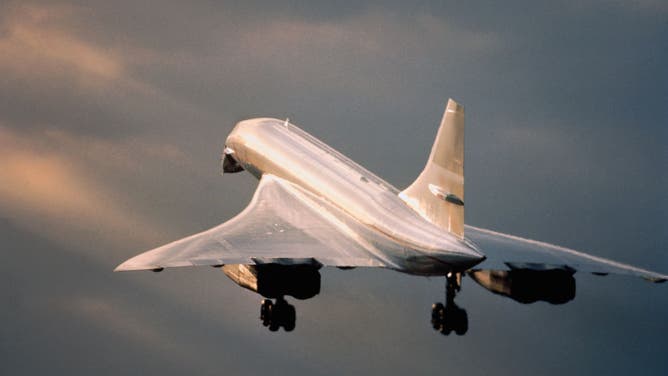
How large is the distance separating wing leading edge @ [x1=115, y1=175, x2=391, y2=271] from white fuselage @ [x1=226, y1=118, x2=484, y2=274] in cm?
48

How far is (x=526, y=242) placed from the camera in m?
33.2

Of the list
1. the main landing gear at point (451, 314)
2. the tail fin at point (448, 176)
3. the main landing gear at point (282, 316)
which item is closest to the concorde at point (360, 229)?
the tail fin at point (448, 176)

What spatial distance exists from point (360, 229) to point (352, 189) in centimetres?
171

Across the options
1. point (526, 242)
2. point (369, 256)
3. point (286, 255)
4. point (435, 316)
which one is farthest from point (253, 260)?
point (526, 242)

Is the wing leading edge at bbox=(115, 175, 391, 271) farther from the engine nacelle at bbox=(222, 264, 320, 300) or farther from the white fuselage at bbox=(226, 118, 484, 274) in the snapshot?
the white fuselage at bbox=(226, 118, 484, 274)

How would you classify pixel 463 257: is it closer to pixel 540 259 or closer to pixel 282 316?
pixel 540 259

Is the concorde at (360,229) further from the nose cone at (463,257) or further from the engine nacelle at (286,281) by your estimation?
the engine nacelle at (286,281)

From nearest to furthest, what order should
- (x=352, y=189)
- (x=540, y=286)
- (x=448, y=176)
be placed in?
(x=448, y=176) < (x=540, y=286) < (x=352, y=189)

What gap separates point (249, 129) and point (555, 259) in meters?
12.4

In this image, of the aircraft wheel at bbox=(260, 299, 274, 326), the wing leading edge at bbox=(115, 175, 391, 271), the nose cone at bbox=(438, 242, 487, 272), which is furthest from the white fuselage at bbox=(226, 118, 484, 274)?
the aircraft wheel at bbox=(260, 299, 274, 326)

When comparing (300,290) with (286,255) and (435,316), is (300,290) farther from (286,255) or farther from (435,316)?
(435,316)

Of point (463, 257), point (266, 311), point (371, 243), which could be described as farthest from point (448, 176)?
point (266, 311)

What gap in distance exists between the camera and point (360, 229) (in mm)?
30297

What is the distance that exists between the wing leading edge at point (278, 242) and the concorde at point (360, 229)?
0.03 metres
